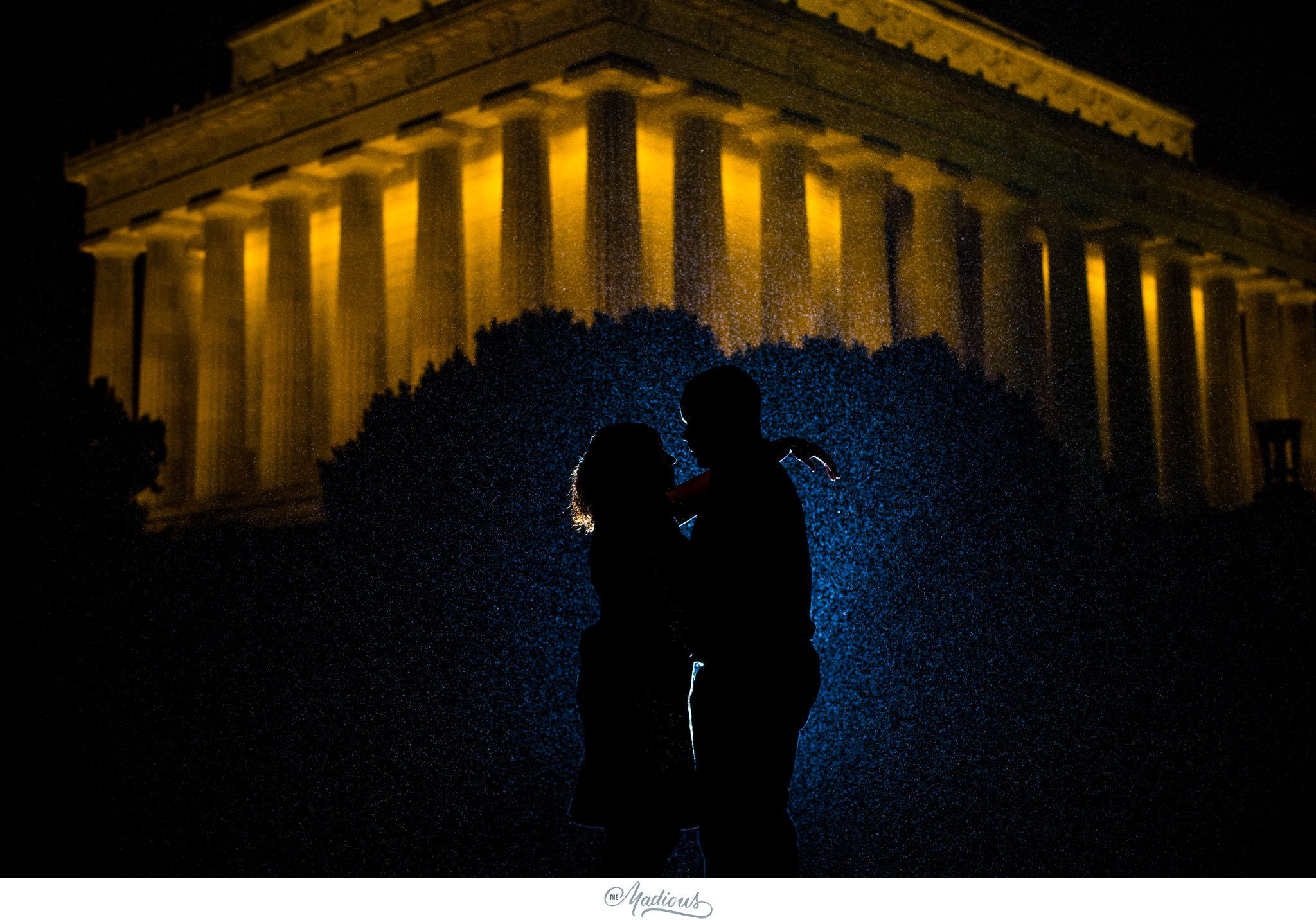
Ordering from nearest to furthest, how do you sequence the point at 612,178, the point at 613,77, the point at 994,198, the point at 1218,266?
the point at 612,178 → the point at 613,77 → the point at 994,198 → the point at 1218,266

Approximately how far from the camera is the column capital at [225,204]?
3850 cm

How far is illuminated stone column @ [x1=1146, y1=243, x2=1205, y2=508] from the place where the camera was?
44969 mm

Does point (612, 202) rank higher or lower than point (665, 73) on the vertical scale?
lower

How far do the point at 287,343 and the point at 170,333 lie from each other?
803 cm

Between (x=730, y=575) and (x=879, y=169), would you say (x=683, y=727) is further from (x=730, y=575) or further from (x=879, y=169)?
(x=879, y=169)

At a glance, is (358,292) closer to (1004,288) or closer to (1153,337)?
(1004,288)

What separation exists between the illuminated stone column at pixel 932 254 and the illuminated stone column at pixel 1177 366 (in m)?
12.2

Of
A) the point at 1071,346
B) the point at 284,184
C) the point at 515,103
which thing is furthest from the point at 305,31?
the point at 1071,346

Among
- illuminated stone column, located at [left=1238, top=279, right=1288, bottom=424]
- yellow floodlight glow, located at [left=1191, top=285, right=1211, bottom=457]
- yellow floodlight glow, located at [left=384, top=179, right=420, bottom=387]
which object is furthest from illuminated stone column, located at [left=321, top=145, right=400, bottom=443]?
illuminated stone column, located at [left=1238, top=279, right=1288, bottom=424]

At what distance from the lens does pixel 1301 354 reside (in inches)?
2047

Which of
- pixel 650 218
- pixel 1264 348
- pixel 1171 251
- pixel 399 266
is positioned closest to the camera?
pixel 650 218

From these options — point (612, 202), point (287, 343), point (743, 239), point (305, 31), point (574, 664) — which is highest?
point (305, 31)

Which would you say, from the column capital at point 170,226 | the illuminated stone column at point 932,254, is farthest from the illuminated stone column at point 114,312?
the illuminated stone column at point 932,254

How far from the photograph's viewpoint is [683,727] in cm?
578
